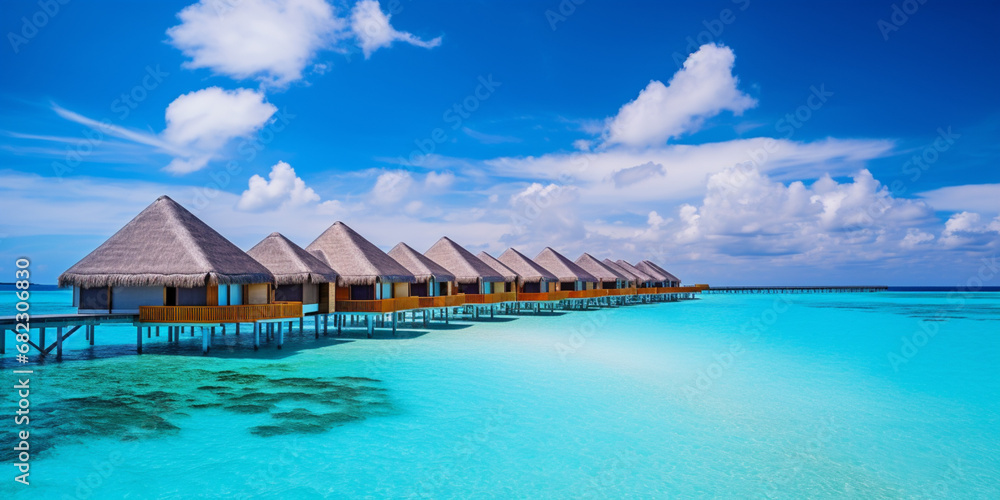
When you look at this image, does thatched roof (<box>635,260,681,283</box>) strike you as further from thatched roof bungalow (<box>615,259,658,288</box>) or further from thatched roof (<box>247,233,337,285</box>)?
thatched roof (<box>247,233,337,285</box>)

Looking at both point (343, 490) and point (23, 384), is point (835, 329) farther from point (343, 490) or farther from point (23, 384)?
point (23, 384)

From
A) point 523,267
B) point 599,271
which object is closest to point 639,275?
point 599,271

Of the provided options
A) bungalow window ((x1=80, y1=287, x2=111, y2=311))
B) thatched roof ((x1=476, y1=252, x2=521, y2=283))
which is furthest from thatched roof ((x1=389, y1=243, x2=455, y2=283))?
bungalow window ((x1=80, y1=287, x2=111, y2=311))

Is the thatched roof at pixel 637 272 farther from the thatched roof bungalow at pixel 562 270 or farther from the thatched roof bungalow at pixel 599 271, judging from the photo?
the thatched roof bungalow at pixel 562 270

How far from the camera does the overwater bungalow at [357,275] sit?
25.6 m

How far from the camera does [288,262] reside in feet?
78.8

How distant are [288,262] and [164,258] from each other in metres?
5.12

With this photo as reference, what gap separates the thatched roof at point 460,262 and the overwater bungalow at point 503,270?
1833mm

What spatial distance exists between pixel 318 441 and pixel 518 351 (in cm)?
1163

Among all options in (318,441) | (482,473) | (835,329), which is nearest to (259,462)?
(318,441)

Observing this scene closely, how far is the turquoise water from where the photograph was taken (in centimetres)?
834

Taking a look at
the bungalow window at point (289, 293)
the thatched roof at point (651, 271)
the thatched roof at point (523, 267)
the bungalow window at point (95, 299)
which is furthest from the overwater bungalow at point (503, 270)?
the thatched roof at point (651, 271)

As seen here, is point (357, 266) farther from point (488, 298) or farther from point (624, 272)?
point (624, 272)

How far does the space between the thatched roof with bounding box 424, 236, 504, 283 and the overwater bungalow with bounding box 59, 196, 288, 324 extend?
14852 mm
